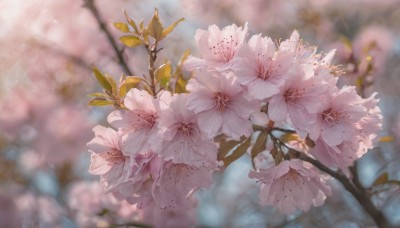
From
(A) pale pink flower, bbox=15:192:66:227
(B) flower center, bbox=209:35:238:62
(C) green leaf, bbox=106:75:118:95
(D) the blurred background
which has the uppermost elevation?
(B) flower center, bbox=209:35:238:62

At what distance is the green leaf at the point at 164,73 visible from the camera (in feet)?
5.02

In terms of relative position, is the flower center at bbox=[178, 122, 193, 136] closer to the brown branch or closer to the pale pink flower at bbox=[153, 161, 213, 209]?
the pale pink flower at bbox=[153, 161, 213, 209]

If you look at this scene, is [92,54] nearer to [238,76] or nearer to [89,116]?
[89,116]

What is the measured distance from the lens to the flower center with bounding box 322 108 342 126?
4.75 feet

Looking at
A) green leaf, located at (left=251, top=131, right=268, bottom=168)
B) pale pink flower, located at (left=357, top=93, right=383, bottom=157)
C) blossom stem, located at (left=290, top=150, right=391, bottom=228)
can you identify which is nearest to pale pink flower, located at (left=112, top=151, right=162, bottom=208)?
green leaf, located at (left=251, top=131, right=268, bottom=168)

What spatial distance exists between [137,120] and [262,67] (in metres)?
0.40

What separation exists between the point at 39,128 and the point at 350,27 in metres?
3.17

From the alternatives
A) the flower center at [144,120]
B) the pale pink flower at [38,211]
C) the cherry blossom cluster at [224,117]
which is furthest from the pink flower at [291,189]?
the pale pink flower at [38,211]

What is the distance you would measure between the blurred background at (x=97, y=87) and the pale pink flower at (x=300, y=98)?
59cm

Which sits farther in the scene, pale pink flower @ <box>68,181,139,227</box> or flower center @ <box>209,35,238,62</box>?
Result: pale pink flower @ <box>68,181,139,227</box>

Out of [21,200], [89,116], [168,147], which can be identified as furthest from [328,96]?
[21,200]

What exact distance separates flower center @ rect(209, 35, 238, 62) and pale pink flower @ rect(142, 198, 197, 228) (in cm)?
87

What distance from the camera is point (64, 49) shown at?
12.5 ft

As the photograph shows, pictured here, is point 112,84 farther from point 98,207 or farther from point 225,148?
point 98,207
